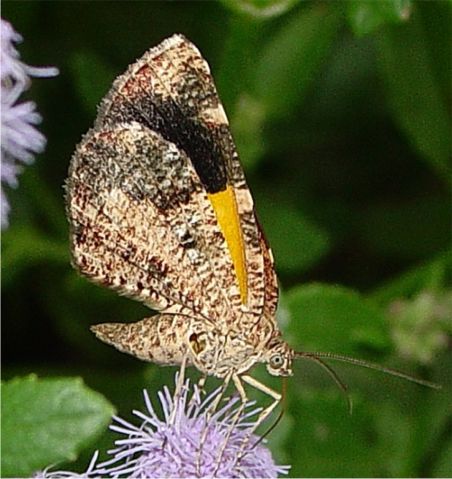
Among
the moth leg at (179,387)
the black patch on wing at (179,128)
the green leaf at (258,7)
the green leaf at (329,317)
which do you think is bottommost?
the green leaf at (329,317)

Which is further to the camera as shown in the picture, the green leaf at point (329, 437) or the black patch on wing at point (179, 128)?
the green leaf at point (329, 437)

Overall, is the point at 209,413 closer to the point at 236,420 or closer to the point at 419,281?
the point at 236,420

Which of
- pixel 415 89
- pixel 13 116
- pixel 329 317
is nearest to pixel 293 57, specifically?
pixel 415 89

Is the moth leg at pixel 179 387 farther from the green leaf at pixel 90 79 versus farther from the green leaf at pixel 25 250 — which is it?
the green leaf at pixel 90 79

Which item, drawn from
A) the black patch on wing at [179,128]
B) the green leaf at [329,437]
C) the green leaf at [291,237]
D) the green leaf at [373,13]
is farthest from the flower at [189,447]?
the green leaf at [291,237]

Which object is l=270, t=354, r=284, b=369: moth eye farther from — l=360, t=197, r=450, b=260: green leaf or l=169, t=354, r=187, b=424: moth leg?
l=360, t=197, r=450, b=260: green leaf

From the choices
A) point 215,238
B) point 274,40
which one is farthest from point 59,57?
point 215,238

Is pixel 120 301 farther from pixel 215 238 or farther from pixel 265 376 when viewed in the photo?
pixel 215 238

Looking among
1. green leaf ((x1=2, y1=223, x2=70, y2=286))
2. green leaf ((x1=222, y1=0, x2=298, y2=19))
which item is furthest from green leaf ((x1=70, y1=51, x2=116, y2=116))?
green leaf ((x1=222, y1=0, x2=298, y2=19))
